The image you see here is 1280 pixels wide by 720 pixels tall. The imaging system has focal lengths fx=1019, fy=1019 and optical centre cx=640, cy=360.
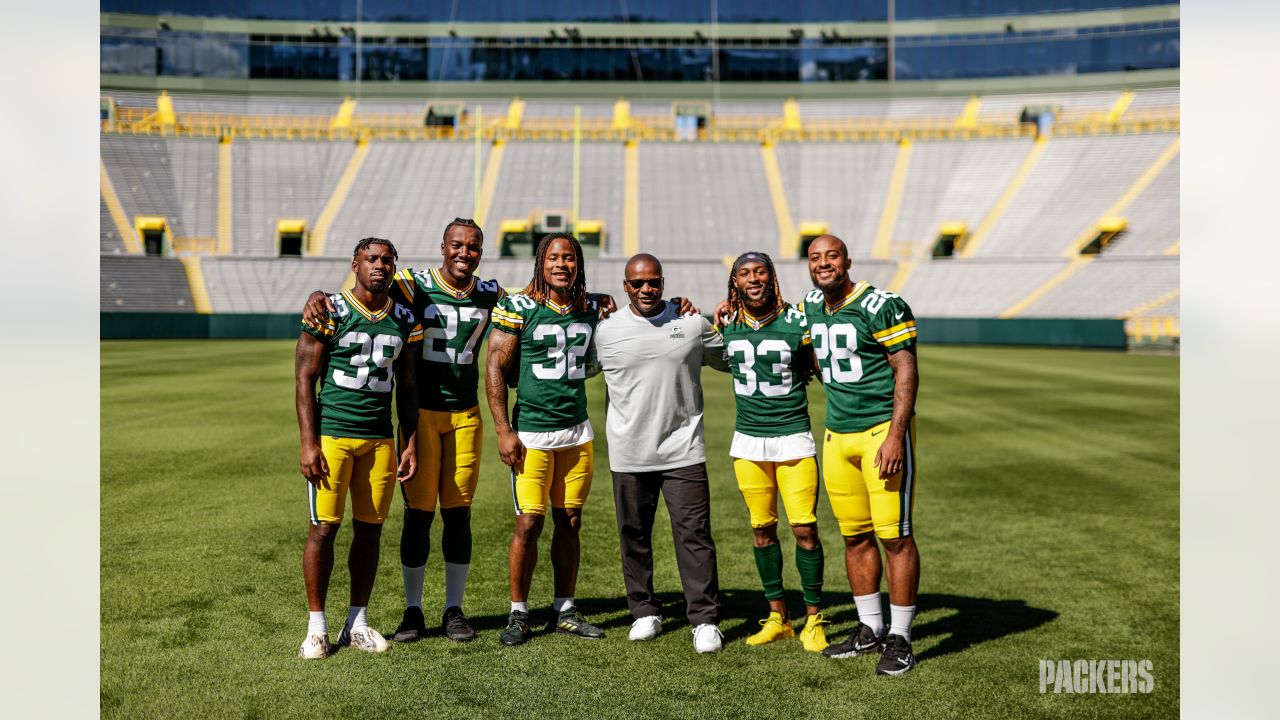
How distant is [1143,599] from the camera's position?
6.97 m

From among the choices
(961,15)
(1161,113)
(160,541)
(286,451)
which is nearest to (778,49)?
(961,15)

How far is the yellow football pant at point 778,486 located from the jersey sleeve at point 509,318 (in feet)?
4.82

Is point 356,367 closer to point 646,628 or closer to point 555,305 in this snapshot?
point 555,305

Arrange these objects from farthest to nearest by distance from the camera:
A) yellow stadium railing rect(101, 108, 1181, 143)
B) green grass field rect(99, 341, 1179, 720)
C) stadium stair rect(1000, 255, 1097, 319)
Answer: yellow stadium railing rect(101, 108, 1181, 143) → stadium stair rect(1000, 255, 1097, 319) → green grass field rect(99, 341, 1179, 720)

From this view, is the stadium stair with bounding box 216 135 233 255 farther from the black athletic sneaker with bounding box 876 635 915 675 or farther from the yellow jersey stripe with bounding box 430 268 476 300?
the black athletic sneaker with bounding box 876 635 915 675

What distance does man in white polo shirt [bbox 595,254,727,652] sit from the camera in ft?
19.4

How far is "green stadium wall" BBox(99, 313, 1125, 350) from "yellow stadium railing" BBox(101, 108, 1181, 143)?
1433cm

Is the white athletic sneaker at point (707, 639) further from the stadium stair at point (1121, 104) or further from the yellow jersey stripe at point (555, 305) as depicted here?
the stadium stair at point (1121, 104)

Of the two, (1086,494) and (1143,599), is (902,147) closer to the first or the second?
(1086,494)

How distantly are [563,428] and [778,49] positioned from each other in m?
51.1

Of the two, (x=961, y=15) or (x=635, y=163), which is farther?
(x=961, y=15)

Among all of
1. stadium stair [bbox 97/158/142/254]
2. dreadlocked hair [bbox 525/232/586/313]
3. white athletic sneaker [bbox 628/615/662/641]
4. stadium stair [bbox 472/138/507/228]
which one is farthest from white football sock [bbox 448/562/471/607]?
stadium stair [bbox 97/158/142/254]

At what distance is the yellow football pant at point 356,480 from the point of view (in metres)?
5.57

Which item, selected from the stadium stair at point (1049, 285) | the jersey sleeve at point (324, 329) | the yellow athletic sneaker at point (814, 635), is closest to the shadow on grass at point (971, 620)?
the yellow athletic sneaker at point (814, 635)
